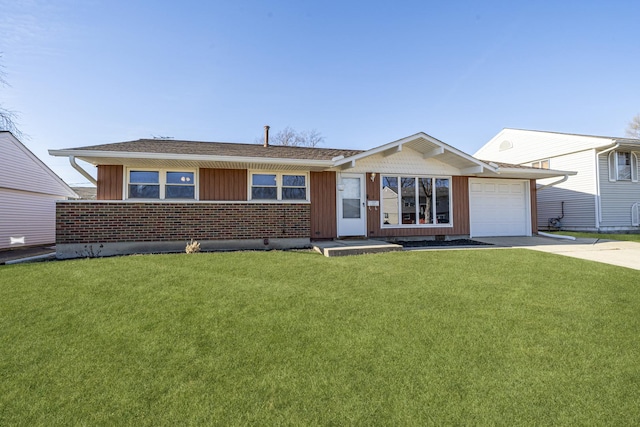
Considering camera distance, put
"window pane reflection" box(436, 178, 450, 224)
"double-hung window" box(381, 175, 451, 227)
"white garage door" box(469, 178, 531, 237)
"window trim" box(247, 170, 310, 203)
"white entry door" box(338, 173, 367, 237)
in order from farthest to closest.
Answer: "white garage door" box(469, 178, 531, 237)
"window pane reflection" box(436, 178, 450, 224)
"double-hung window" box(381, 175, 451, 227)
"white entry door" box(338, 173, 367, 237)
"window trim" box(247, 170, 310, 203)

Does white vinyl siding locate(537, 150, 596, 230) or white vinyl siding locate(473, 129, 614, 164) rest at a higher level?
white vinyl siding locate(473, 129, 614, 164)

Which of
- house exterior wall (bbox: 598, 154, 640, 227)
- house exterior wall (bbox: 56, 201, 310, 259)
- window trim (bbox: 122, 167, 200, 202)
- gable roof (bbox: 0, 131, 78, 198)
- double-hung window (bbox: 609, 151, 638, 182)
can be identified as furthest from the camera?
double-hung window (bbox: 609, 151, 638, 182)

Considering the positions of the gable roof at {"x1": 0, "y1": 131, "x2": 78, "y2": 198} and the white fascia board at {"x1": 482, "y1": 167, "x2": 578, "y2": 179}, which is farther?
the gable roof at {"x1": 0, "y1": 131, "x2": 78, "y2": 198}

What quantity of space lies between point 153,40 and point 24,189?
878 centimetres

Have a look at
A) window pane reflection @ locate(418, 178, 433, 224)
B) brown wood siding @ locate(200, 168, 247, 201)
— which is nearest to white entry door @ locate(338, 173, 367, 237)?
window pane reflection @ locate(418, 178, 433, 224)

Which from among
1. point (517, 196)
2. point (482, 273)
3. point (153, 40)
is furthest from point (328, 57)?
point (482, 273)

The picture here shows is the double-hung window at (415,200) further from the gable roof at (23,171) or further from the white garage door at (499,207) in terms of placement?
the gable roof at (23,171)

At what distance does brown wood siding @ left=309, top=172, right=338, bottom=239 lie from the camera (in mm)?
9914

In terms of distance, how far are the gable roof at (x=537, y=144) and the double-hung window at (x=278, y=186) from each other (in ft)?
45.2

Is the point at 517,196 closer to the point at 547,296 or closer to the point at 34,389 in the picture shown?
the point at 547,296

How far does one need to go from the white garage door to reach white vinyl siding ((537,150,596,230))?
194 inches

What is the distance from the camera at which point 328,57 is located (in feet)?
45.0

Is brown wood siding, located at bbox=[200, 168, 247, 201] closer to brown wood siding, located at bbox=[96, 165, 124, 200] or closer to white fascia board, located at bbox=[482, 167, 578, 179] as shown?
brown wood siding, located at bbox=[96, 165, 124, 200]

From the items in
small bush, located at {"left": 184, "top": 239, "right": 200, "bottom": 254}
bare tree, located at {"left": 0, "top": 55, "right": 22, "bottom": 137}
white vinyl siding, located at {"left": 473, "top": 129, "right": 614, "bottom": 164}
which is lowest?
small bush, located at {"left": 184, "top": 239, "right": 200, "bottom": 254}
